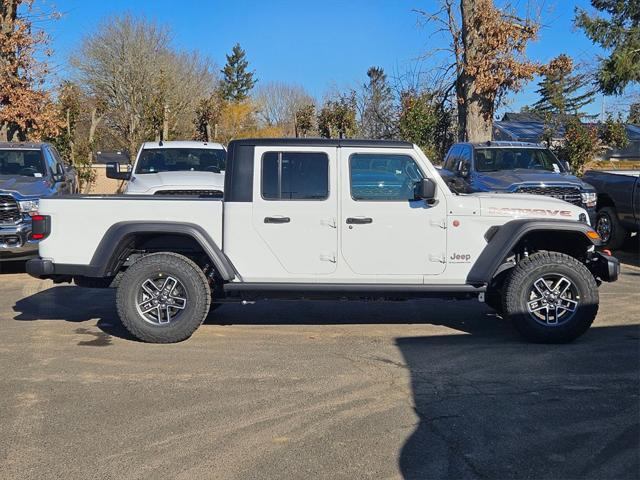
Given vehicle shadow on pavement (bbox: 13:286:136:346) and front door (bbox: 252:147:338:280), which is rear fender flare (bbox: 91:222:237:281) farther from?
vehicle shadow on pavement (bbox: 13:286:136:346)

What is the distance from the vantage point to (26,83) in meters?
19.1

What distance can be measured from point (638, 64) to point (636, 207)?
18.1 meters

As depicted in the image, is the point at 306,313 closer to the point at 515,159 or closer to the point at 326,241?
the point at 326,241

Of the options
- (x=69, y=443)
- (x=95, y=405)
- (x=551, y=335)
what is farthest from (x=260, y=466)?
(x=551, y=335)

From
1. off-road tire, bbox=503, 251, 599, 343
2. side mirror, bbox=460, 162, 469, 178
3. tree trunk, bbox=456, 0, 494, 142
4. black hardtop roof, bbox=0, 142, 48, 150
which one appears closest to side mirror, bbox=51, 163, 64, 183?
black hardtop roof, bbox=0, 142, 48, 150

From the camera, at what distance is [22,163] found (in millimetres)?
12094

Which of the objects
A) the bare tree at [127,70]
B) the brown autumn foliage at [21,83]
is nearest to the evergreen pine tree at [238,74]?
the bare tree at [127,70]

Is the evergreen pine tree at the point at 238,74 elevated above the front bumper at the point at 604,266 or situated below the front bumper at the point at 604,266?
above

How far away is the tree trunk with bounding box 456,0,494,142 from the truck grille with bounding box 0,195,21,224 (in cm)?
1202

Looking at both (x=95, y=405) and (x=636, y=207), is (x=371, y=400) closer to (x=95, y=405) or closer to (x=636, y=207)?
(x=95, y=405)

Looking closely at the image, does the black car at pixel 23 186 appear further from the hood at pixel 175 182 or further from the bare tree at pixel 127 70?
the bare tree at pixel 127 70

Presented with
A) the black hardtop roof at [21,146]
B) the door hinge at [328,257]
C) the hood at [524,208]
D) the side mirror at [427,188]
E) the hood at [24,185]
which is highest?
the black hardtop roof at [21,146]

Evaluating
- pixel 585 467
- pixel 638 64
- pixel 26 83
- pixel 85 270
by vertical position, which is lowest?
pixel 585 467

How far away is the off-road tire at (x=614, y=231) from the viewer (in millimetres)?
12742
